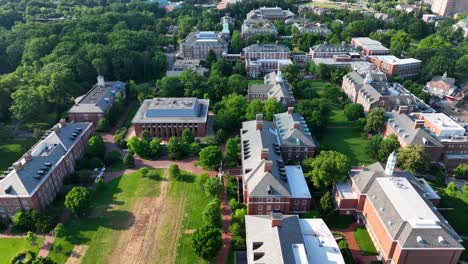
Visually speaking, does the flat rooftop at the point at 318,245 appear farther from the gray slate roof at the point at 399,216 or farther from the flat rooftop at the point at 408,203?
the flat rooftop at the point at 408,203

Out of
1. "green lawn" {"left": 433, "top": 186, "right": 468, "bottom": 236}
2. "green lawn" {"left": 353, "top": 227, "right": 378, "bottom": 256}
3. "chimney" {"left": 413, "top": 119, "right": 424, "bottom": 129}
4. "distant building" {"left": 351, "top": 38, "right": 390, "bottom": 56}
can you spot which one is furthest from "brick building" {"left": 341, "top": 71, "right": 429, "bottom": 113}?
"green lawn" {"left": 353, "top": 227, "right": 378, "bottom": 256}

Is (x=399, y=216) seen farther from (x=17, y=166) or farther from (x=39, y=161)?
(x=17, y=166)

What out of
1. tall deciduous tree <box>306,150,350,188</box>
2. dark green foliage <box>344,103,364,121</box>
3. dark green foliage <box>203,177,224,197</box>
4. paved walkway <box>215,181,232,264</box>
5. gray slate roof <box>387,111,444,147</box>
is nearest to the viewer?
paved walkway <box>215,181,232,264</box>

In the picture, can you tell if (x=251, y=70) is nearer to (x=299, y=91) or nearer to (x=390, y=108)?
(x=299, y=91)

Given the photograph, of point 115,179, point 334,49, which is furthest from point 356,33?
point 115,179

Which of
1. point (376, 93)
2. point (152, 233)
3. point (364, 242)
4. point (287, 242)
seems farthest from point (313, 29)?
point (287, 242)

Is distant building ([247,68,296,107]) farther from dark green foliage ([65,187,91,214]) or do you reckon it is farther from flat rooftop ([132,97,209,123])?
dark green foliage ([65,187,91,214])
